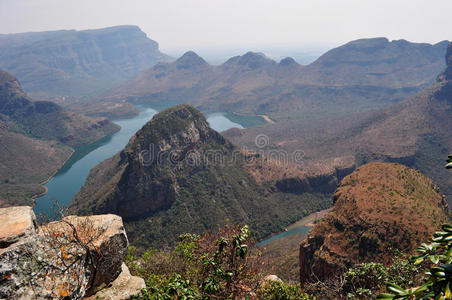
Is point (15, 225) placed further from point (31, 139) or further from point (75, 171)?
point (31, 139)

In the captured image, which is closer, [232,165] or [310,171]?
[232,165]

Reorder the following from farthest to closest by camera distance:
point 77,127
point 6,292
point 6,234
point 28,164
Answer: point 77,127 → point 28,164 → point 6,234 → point 6,292

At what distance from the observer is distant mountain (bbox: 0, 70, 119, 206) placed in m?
114

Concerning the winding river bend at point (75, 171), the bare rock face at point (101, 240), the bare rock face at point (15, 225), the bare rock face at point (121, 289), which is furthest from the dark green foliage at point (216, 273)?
the winding river bend at point (75, 171)

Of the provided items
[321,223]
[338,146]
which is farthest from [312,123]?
[321,223]

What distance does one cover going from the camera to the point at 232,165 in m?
95.5

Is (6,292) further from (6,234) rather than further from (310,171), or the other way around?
(310,171)

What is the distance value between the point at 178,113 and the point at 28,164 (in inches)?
3856

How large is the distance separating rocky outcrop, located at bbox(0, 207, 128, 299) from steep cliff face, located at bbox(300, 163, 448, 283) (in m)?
23.6

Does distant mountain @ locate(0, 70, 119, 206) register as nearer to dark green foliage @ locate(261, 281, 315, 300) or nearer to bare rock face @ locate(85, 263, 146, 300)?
bare rock face @ locate(85, 263, 146, 300)

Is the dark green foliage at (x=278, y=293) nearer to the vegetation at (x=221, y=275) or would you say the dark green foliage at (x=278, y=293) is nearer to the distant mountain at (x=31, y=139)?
the vegetation at (x=221, y=275)

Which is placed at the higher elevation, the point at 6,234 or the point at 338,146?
the point at 6,234

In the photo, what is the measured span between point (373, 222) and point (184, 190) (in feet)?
193

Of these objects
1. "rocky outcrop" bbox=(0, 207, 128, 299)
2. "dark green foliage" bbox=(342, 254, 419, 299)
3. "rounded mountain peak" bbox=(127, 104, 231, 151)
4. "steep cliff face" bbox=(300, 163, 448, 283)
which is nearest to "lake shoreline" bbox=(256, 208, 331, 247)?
"steep cliff face" bbox=(300, 163, 448, 283)
